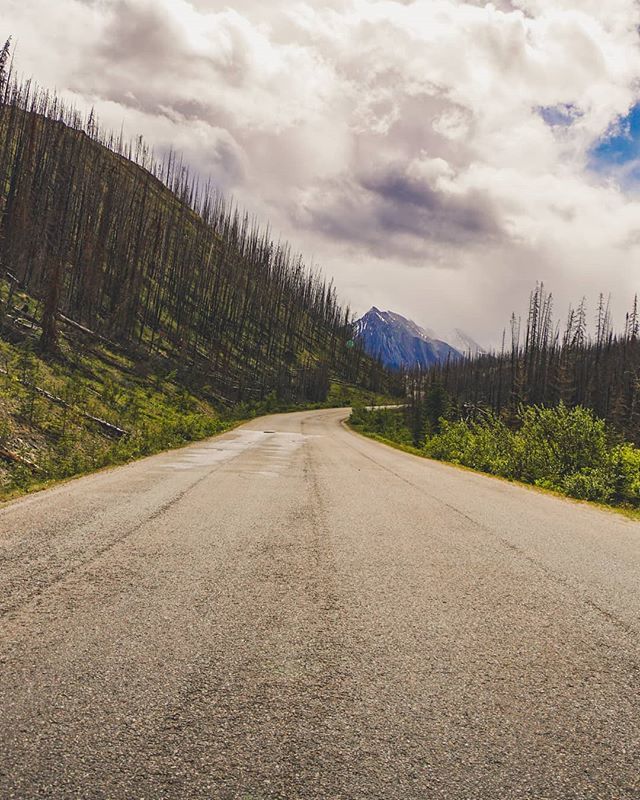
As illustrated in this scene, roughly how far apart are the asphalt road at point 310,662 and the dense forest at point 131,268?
21.8m

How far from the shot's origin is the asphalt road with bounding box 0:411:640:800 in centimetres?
204

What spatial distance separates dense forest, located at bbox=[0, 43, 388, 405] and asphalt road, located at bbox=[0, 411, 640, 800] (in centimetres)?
2176

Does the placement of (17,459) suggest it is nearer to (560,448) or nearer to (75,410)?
(75,410)

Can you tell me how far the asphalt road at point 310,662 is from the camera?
204 cm

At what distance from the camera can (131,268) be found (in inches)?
2330

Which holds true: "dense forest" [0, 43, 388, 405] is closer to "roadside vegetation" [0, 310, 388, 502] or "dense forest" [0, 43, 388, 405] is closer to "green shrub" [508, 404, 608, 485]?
"roadside vegetation" [0, 310, 388, 502]

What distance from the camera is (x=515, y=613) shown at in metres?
3.96

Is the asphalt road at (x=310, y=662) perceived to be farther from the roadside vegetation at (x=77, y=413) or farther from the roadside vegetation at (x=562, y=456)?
the roadside vegetation at (x=562, y=456)

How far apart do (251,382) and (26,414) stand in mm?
53748

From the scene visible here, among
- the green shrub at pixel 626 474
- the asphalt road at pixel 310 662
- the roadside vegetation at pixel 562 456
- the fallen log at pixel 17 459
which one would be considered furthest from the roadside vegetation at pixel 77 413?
the green shrub at pixel 626 474

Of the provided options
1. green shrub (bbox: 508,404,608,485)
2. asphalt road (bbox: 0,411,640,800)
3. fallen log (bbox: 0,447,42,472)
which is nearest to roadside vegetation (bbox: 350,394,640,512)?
green shrub (bbox: 508,404,608,485)

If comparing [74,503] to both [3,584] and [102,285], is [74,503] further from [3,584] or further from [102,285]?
[102,285]

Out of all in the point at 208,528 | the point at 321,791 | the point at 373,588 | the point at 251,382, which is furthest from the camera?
the point at 251,382

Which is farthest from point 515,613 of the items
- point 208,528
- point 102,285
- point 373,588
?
point 102,285
